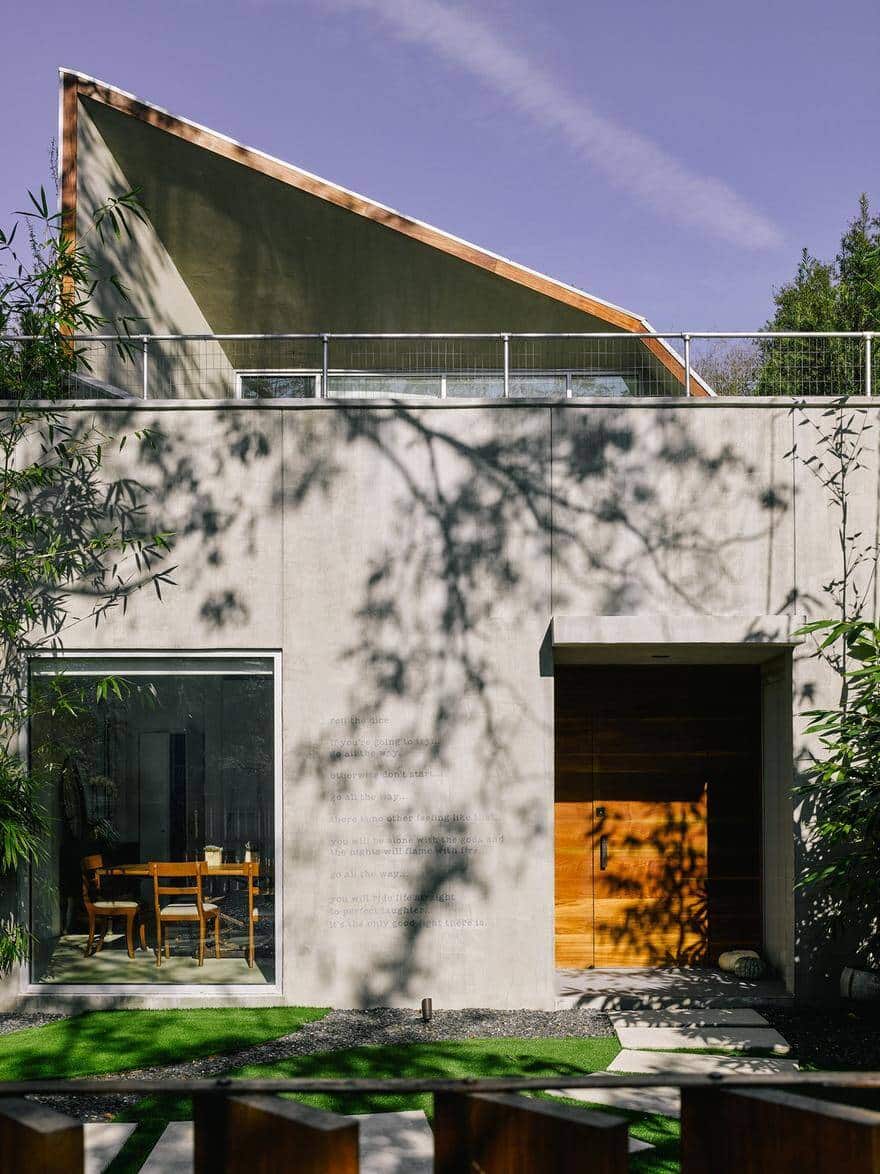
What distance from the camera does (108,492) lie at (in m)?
8.34

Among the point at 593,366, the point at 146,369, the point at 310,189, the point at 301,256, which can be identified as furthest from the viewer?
the point at 301,256

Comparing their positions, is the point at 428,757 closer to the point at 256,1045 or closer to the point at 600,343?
the point at 256,1045

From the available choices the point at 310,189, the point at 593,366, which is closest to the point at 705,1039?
the point at 593,366

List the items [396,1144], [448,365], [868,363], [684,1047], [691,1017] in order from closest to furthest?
1. [396,1144]
2. [684,1047]
3. [691,1017]
4. [868,363]
5. [448,365]

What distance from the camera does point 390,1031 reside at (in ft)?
24.2

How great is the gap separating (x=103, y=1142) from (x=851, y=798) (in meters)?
4.78

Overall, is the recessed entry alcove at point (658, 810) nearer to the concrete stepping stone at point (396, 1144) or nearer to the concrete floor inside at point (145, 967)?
the concrete floor inside at point (145, 967)

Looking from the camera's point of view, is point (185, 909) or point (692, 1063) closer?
point (692, 1063)

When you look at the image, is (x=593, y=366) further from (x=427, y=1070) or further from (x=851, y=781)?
(x=427, y=1070)

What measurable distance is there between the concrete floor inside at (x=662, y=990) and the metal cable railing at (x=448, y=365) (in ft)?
15.0

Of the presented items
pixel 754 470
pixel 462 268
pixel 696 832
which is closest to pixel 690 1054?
pixel 696 832

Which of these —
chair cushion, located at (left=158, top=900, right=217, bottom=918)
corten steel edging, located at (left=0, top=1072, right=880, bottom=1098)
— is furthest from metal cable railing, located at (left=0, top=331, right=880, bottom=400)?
corten steel edging, located at (left=0, top=1072, right=880, bottom=1098)

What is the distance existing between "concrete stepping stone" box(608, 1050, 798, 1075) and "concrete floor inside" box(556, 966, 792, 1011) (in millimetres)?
1029

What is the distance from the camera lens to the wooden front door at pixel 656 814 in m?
9.32
